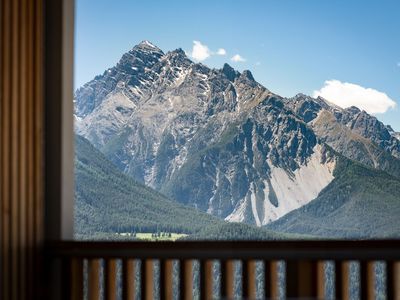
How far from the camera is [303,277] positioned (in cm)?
211

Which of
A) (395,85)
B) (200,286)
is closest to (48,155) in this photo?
(200,286)

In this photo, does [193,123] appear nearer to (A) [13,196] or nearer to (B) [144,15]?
(B) [144,15]

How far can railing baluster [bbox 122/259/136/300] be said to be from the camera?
7.43ft

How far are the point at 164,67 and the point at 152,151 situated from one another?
2800 millimetres

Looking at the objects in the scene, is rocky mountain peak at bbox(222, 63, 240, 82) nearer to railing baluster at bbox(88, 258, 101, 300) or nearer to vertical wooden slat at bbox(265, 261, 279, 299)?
railing baluster at bbox(88, 258, 101, 300)

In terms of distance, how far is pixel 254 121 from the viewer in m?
24.7

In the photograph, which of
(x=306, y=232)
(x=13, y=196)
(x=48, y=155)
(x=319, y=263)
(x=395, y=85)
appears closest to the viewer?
(x=319, y=263)

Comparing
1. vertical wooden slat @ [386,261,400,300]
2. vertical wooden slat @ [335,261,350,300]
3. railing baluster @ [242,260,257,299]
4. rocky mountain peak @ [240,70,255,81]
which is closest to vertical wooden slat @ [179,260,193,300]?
railing baluster @ [242,260,257,299]

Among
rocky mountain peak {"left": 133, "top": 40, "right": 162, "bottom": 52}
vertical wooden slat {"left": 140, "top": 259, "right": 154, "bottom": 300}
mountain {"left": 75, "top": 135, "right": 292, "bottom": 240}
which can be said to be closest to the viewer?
vertical wooden slat {"left": 140, "top": 259, "right": 154, "bottom": 300}

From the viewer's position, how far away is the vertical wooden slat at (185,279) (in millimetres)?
2184

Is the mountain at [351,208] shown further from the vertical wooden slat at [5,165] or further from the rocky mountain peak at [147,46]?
the vertical wooden slat at [5,165]

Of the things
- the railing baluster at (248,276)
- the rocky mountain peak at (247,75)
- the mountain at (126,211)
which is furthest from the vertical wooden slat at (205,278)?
the rocky mountain peak at (247,75)

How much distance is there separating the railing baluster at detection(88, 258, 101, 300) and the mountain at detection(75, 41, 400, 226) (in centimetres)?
2175

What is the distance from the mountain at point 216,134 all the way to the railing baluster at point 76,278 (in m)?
21.7
